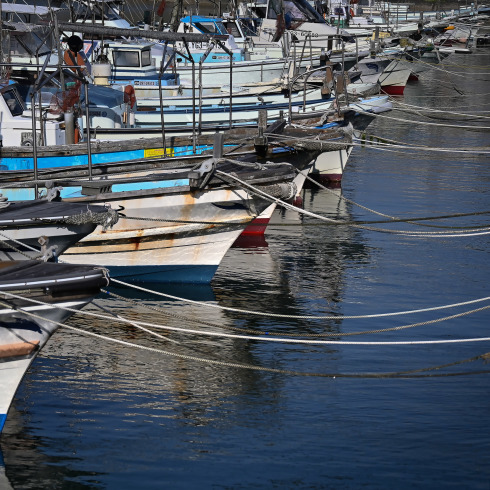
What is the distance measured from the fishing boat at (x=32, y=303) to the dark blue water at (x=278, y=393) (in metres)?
0.94

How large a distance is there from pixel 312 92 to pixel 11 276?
17.2 meters

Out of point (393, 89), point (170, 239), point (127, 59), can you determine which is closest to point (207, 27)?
point (127, 59)

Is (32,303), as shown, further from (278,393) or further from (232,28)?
(232,28)

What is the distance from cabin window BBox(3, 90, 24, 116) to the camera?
654 inches

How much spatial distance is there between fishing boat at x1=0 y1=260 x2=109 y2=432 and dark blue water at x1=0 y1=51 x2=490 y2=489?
0.94 m

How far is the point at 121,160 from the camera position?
15.9 metres

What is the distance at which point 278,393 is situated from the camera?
9461 mm

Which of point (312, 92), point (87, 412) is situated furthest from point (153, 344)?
point (312, 92)

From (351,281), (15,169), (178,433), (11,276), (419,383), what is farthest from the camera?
(15,169)

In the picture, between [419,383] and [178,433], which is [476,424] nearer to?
[419,383]

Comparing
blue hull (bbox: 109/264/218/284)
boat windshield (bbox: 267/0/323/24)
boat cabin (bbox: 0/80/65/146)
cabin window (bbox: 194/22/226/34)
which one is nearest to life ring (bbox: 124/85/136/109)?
boat cabin (bbox: 0/80/65/146)

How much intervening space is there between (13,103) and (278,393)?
9.56 m

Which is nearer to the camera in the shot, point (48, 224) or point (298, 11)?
point (48, 224)

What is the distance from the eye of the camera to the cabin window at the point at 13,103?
16.6 m
